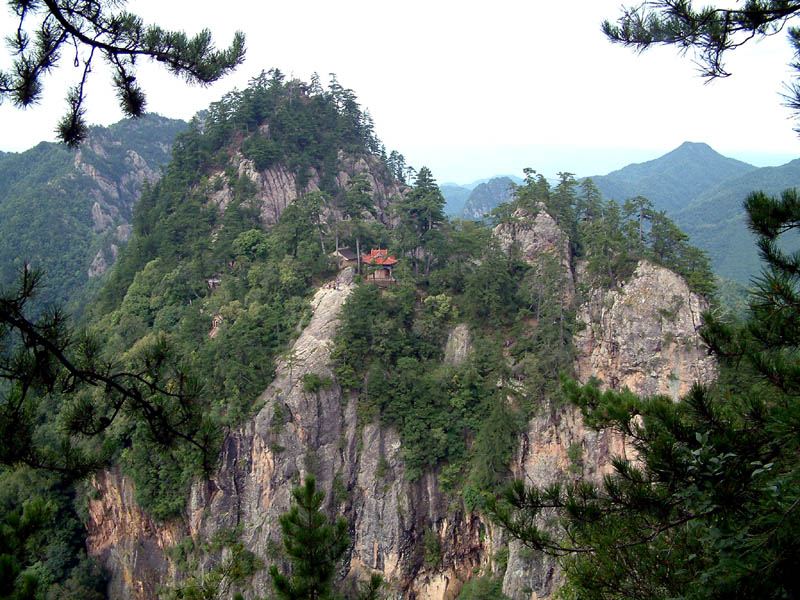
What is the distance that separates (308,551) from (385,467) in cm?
1356

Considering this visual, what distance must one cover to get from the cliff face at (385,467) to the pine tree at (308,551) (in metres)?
11.8

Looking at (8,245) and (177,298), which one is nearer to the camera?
(177,298)

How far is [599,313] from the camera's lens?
54.9 ft

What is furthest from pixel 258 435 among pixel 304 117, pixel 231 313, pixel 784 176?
pixel 784 176

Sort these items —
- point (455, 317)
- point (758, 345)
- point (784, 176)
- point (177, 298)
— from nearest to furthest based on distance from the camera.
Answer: point (758, 345)
point (455, 317)
point (177, 298)
point (784, 176)

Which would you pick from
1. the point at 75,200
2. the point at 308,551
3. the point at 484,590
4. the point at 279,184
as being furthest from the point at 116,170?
the point at 308,551

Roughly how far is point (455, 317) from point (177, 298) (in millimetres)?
14090

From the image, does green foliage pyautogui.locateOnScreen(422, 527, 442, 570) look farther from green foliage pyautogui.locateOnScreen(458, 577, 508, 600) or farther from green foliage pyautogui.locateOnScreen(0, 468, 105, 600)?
green foliage pyautogui.locateOnScreen(0, 468, 105, 600)

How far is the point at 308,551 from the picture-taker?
4.98m

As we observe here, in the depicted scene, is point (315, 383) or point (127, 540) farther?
point (127, 540)

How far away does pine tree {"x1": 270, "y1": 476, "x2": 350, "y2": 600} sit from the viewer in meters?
4.91

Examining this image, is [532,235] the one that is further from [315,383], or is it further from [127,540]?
[127,540]

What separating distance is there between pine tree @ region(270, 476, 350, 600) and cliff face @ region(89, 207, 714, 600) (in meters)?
11.8

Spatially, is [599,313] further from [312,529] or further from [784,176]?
[784,176]
